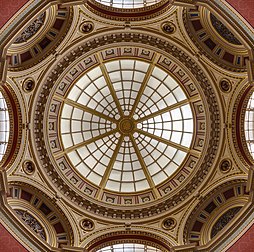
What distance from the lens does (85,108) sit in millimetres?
28406

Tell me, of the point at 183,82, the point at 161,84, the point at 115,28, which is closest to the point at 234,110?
the point at 183,82

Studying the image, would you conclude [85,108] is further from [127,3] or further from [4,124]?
[127,3]

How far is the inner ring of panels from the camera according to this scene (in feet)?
91.2

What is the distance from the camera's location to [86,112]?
28.7 metres

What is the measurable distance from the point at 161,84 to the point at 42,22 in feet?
32.2

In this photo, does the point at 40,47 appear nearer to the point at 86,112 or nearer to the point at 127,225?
the point at 86,112

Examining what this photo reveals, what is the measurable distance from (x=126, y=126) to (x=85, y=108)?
10.7 ft

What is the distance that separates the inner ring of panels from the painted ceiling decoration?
0.15 meters

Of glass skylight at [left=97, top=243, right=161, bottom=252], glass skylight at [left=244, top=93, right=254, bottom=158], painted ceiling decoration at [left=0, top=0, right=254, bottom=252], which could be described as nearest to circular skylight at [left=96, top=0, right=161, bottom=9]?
painted ceiling decoration at [left=0, top=0, right=254, bottom=252]

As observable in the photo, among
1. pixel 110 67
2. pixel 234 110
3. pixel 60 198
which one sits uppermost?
pixel 110 67

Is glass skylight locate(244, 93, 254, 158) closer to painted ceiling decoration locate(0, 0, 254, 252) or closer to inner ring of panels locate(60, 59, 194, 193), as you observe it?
painted ceiling decoration locate(0, 0, 254, 252)

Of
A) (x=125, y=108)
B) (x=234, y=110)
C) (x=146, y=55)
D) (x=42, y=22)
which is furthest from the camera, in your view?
(x=125, y=108)

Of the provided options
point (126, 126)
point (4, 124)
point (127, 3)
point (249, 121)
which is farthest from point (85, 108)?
point (249, 121)

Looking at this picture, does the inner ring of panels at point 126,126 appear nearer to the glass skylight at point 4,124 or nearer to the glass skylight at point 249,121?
the glass skylight at point 249,121
